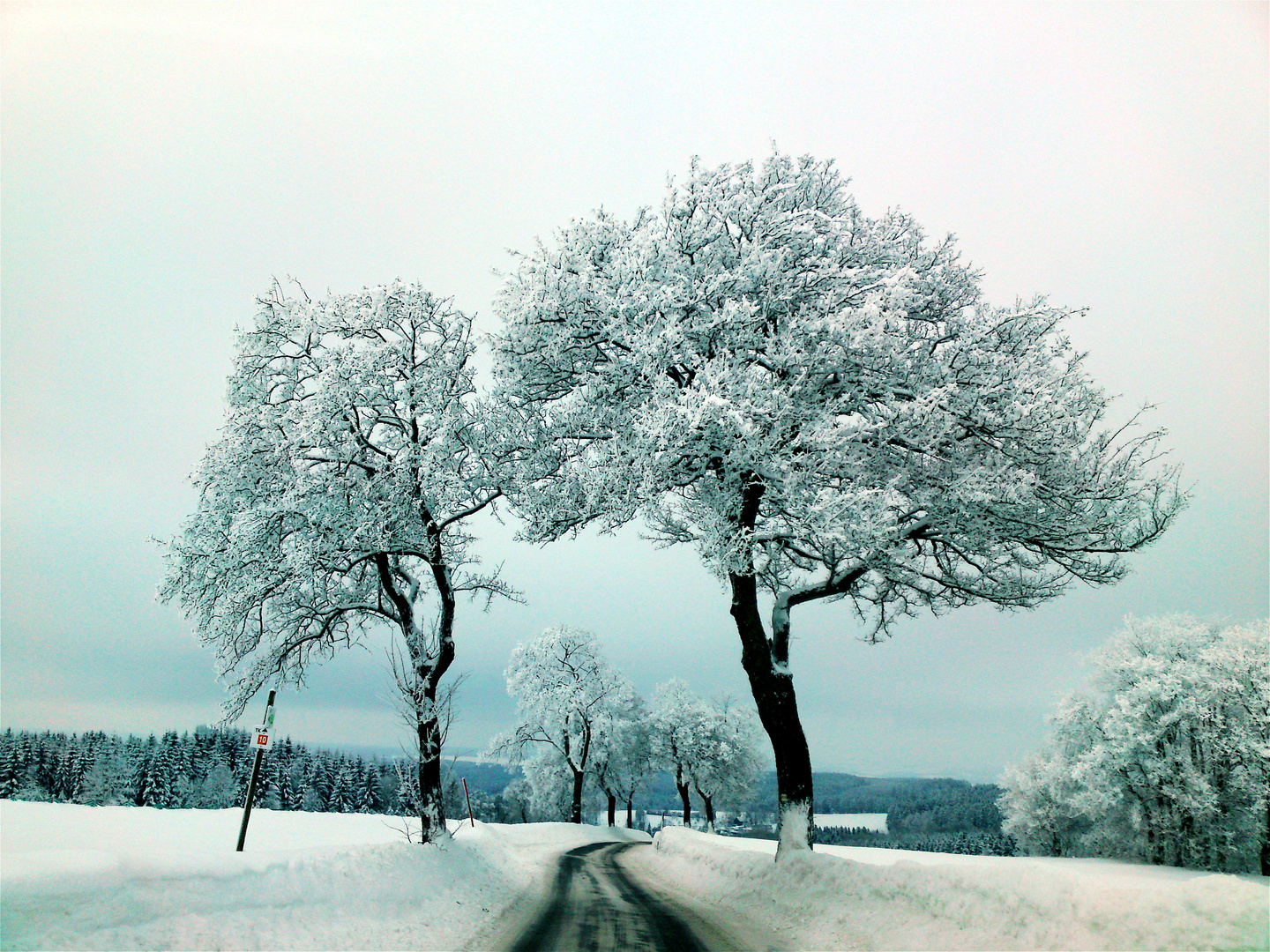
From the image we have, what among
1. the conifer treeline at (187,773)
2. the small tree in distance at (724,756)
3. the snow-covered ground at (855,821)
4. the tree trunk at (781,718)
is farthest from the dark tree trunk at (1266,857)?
the snow-covered ground at (855,821)

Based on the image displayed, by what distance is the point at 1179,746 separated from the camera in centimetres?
2834

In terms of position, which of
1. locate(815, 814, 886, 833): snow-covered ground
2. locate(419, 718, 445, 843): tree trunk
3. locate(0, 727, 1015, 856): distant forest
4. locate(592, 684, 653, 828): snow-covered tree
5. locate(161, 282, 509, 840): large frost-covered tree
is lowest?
locate(815, 814, 886, 833): snow-covered ground

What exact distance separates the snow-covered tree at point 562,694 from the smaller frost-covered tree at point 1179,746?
29.2 meters

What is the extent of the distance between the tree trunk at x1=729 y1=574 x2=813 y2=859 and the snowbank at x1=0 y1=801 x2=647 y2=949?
5916mm

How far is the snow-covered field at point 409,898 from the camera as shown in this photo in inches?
229

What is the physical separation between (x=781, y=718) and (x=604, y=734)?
39.2 metres

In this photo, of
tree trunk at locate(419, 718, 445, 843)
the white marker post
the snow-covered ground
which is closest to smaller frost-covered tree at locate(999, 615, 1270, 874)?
tree trunk at locate(419, 718, 445, 843)

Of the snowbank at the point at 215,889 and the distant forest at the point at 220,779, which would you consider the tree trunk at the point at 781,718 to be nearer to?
the snowbank at the point at 215,889

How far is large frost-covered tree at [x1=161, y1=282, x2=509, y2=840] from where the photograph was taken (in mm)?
13086

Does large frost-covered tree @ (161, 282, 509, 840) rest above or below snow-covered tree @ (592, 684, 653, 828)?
above

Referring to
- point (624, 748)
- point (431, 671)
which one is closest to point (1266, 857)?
point (431, 671)

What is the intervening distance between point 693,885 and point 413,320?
15660 millimetres

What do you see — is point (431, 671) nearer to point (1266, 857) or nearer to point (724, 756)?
point (1266, 857)

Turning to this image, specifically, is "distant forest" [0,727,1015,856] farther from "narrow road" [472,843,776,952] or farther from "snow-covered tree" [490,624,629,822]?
"narrow road" [472,843,776,952]
